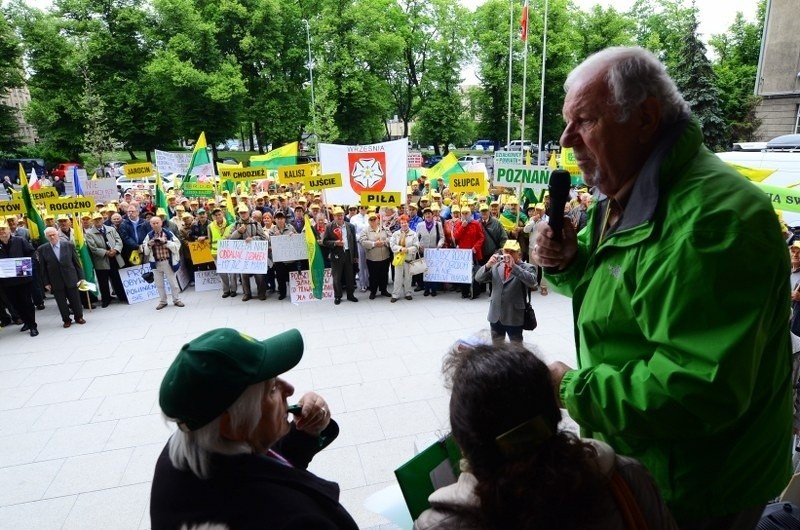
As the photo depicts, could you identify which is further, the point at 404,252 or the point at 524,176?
the point at 524,176

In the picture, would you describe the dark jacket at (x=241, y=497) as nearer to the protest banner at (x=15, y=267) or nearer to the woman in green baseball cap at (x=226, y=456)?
the woman in green baseball cap at (x=226, y=456)

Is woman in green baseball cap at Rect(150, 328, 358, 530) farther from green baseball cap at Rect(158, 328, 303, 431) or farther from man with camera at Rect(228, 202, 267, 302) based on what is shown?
man with camera at Rect(228, 202, 267, 302)

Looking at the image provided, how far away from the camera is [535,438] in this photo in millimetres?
1234

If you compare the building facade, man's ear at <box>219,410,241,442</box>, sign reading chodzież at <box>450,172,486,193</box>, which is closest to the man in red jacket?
sign reading chodzież at <box>450,172,486,193</box>

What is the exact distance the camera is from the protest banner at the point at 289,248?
424 inches

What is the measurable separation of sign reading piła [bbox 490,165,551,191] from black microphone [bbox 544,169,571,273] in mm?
8617

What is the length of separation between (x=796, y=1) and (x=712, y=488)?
35526mm

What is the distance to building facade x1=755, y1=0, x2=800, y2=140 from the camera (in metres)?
26.8

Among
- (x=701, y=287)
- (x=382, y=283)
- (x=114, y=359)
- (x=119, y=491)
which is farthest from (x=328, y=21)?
(x=701, y=287)

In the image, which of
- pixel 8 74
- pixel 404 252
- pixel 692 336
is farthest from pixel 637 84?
pixel 8 74

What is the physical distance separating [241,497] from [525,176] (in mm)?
10042

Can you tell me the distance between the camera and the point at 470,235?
10.5m

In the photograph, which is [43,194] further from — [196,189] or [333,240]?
[333,240]

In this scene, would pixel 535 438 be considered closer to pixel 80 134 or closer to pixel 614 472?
pixel 614 472
